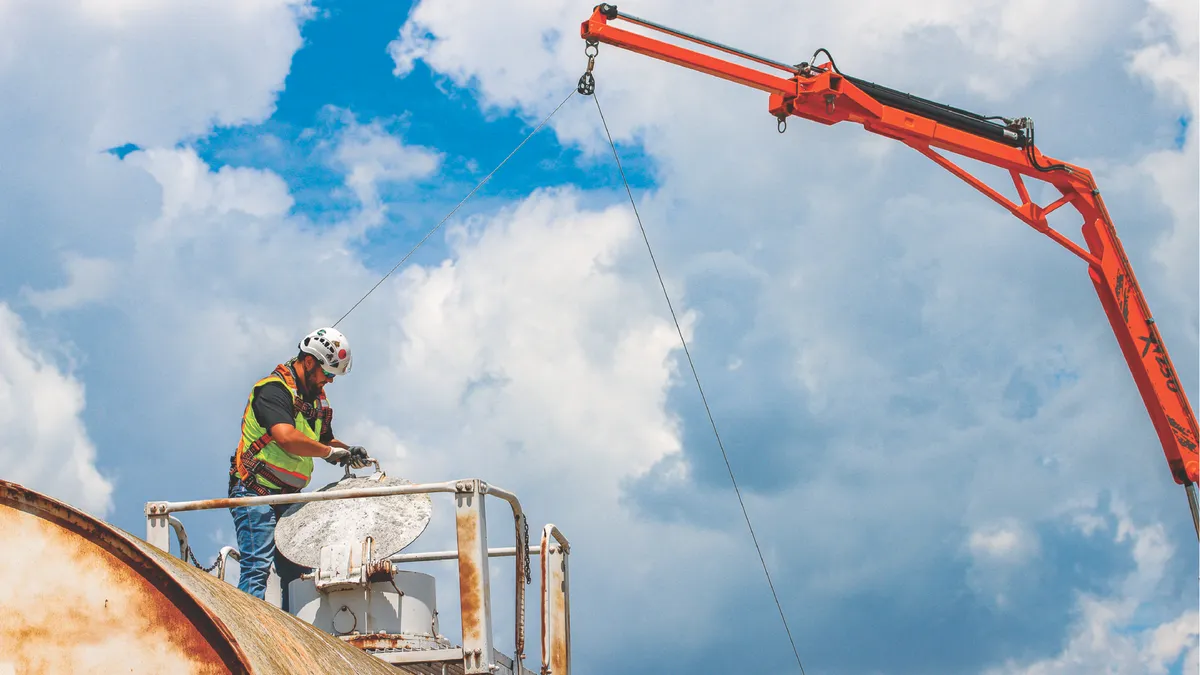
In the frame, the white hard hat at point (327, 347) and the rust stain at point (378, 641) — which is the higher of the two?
the white hard hat at point (327, 347)

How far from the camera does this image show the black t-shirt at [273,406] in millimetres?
11406

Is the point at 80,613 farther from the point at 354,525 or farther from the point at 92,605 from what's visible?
the point at 354,525

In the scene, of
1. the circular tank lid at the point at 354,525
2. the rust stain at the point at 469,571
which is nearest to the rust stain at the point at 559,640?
the circular tank lid at the point at 354,525

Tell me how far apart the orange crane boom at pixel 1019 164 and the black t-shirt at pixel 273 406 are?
8815 millimetres

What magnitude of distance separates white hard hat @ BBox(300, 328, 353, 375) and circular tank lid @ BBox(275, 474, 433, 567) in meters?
1.45

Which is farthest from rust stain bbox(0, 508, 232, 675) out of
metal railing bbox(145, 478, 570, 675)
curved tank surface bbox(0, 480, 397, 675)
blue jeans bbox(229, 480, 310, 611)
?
blue jeans bbox(229, 480, 310, 611)

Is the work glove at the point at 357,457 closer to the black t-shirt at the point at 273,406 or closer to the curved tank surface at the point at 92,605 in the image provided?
the black t-shirt at the point at 273,406

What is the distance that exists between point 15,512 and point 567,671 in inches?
268

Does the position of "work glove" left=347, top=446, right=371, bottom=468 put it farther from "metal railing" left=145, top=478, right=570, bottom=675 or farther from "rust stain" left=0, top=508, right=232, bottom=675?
"rust stain" left=0, top=508, right=232, bottom=675

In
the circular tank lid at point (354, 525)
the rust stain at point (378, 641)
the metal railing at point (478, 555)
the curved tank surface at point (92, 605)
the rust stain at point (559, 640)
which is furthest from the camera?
the rust stain at point (559, 640)

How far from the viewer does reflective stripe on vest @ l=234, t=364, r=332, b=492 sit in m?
11.5

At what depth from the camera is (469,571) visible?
9.52 metres

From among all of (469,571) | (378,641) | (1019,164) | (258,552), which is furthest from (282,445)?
(1019,164)

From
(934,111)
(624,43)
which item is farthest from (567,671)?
(934,111)
